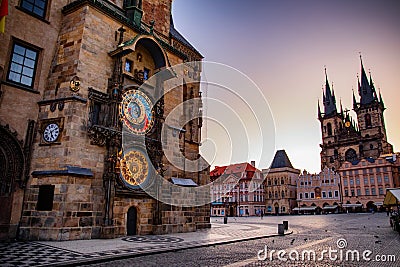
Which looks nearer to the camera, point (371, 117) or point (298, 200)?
point (298, 200)

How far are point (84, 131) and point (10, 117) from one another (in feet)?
10.7

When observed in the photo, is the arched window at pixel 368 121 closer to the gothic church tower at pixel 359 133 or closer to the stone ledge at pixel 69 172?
the gothic church tower at pixel 359 133

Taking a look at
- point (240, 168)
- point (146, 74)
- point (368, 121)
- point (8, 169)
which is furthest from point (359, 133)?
point (8, 169)

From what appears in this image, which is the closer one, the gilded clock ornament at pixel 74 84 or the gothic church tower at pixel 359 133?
the gilded clock ornament at pixel 74 84

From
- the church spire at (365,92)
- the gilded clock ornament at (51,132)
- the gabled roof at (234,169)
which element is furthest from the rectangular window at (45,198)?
the church spire at (365,92)

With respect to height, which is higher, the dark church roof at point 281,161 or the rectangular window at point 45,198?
the dark church roof at point 281,161

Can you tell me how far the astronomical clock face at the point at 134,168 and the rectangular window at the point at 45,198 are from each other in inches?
140

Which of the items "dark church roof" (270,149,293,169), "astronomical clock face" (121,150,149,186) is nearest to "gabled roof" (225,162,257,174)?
"dark church roof" (270,149,293,169)

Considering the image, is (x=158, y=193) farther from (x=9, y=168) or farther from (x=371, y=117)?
(x=371, y=117)

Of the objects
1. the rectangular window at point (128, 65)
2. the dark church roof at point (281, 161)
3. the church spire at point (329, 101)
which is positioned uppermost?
the church spire at point (329, 101)

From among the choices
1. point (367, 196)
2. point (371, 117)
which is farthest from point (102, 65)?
point (371, 117)

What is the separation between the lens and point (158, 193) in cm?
1780

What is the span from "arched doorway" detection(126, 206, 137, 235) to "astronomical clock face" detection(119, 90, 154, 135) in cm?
443

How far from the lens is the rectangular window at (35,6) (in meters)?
15.4
